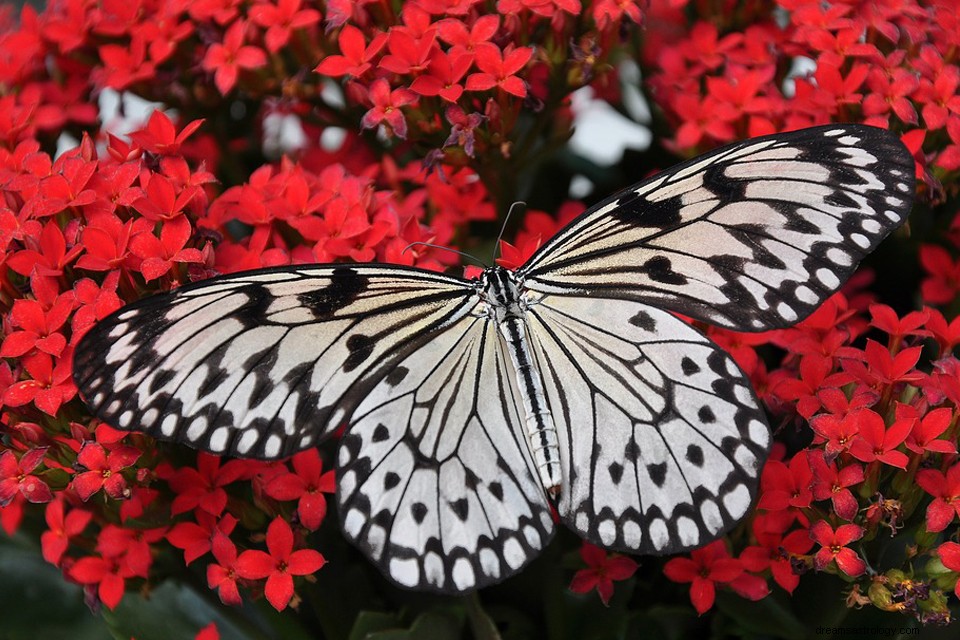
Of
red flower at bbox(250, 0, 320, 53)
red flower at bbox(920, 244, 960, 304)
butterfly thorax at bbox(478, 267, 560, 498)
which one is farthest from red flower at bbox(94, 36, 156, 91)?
red flower at bbox(920, 244, 960, 304)

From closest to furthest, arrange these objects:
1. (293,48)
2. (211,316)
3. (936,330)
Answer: (211,316) < (936,330) < (293,48)

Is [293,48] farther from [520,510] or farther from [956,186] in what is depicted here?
[956,186]

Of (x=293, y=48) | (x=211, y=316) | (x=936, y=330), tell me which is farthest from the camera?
(x=293, y=48)

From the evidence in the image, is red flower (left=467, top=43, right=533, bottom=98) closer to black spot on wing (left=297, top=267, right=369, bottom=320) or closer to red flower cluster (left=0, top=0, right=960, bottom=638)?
red flower cluster (left=0, top=0, right=960, bottom=638)

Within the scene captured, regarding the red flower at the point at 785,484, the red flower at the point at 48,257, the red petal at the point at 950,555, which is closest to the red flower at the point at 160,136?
the red flower at the point at 48,257

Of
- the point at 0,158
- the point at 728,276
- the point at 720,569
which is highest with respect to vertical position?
the point at 0,158

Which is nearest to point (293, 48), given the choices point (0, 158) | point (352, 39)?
point (352, 39)

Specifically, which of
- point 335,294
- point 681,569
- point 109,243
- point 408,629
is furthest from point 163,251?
point 681,569
